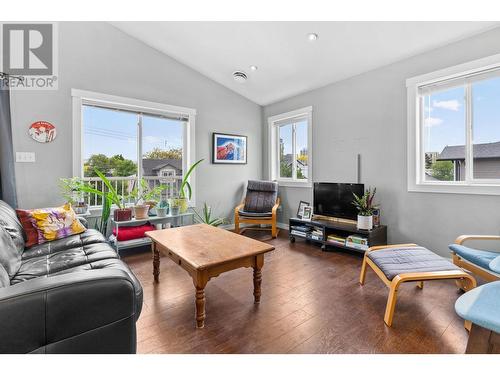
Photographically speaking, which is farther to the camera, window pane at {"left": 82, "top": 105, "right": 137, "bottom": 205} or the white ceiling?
window pane at {"left": 82, "top": 105, "right": 137, "bottom": 205}

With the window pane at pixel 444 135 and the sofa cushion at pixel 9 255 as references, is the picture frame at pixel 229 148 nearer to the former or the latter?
the window pane at pixel 444 135

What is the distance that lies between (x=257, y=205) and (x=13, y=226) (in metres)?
3.18

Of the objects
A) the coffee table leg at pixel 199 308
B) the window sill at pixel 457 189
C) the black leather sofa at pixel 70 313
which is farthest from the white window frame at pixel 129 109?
the window sill at pixel 457 189

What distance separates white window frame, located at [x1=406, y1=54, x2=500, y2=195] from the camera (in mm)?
2545

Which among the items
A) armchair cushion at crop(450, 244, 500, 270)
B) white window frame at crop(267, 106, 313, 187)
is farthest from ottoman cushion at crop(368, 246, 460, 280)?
white window frame at crop(267, 106, 313, 187)

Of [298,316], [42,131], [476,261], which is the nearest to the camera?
[298,316]

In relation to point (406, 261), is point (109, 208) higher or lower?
higher

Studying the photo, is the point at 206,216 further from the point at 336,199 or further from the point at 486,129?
the point at 486,129

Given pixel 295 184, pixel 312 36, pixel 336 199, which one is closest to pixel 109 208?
pixel 295 184

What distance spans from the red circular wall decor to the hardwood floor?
1977 mm

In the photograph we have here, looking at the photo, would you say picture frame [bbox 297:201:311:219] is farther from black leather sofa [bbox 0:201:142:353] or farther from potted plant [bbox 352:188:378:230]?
black leather sofa [bbox 0:201:142:353]

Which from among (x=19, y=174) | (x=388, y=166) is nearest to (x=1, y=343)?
(x=19, y=174)

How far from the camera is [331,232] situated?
141 inches
